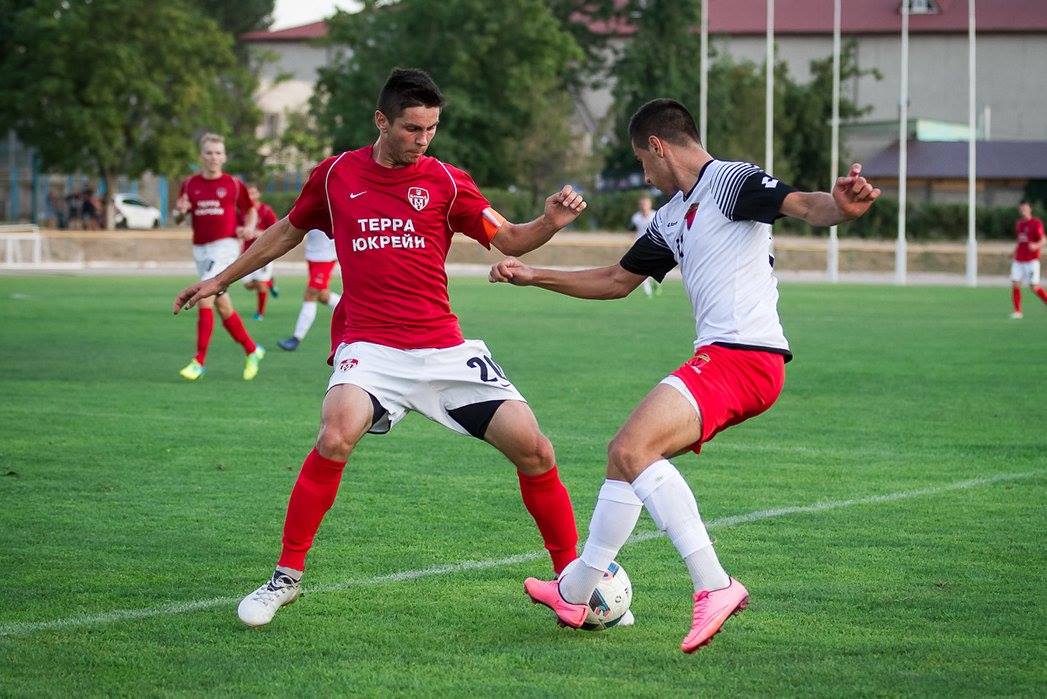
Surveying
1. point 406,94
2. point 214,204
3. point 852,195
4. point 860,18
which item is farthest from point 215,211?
point 860,18

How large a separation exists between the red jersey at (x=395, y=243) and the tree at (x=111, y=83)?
54.1m

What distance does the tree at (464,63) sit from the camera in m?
66.6

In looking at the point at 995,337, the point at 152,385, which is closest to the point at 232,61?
the point at 995,337

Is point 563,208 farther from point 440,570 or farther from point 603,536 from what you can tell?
point 440,570

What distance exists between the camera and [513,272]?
6.55 metres

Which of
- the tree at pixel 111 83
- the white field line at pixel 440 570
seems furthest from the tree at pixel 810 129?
the white field line at pixel 440 570

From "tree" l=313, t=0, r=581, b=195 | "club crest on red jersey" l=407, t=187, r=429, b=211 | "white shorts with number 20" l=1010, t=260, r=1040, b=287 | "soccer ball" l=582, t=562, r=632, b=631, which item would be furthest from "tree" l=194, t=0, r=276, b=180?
"soccer ball" l=582, t=562, r=632, b=631

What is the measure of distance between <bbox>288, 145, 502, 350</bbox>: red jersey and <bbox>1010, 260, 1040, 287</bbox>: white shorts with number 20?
25129 mm

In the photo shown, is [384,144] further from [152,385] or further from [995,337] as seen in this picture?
[995,337]

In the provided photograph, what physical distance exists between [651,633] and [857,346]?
16.1 m

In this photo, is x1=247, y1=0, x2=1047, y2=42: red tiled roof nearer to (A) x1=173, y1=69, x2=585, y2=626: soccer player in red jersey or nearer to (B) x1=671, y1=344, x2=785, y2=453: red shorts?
(A) x1=173, y1=69, x2=585, y2=626: soccer player in red jersey

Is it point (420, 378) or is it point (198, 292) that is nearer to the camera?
point (420, 378)

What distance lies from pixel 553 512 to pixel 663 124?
1.70 metres

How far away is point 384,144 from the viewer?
6.48m
